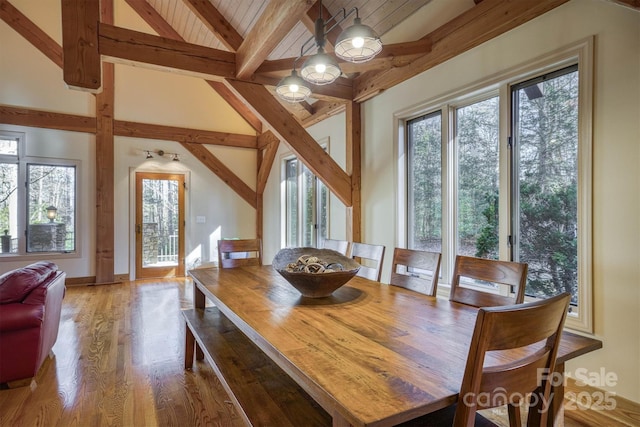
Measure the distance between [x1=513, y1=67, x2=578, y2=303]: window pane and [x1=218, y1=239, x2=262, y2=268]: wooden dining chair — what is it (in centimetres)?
219

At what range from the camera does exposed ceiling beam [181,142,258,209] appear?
6328mm

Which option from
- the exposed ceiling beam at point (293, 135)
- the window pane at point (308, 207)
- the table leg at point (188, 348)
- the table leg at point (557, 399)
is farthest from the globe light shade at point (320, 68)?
the window pane at point (308, 207)

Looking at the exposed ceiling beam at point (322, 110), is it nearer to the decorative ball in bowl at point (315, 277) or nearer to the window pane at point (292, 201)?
the window pane at point (292, 201)

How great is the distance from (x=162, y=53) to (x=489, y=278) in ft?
10.2

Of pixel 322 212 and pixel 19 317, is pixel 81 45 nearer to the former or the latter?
pixel 19 317

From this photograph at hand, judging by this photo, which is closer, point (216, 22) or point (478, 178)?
point (478, 178)

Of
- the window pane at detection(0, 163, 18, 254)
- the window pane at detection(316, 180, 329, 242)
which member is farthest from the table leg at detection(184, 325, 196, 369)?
the window pane at detection(0, 163, 18, 254)

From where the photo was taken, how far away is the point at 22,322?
2.16 meters

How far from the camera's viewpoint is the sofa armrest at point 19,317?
212cm

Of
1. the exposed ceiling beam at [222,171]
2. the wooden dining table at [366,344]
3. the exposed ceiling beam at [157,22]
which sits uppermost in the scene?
the exposed ceiling beam at [157,22]

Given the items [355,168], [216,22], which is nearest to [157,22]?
[216,22]

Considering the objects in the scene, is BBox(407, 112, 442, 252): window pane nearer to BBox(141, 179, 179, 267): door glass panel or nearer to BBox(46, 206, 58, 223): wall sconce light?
BBox(141, 179, 179, 267): door glass panel

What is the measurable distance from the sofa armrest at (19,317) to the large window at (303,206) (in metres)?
3.32

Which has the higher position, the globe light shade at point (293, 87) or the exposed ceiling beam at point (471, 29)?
the exposed ceiling beam at point (471, 29)
